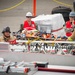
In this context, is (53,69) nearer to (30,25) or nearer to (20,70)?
(20,70)

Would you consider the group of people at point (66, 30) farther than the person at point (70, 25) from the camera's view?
No

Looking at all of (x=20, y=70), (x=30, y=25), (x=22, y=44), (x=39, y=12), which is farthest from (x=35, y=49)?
(x=39, y=12)

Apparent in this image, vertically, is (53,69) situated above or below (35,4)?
below

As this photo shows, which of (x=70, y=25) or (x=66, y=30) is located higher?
(x=70, y=25)

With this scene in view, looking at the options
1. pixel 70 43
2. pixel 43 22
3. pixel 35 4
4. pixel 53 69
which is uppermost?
pixel 35 4

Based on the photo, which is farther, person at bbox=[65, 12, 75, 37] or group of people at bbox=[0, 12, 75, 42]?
person at bbox=[65, 12, 75, 37]

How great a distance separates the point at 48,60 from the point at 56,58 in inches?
4.5

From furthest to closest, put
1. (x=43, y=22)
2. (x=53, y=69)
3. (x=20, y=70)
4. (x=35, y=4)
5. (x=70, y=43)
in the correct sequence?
(x=35, y=4) → (x=43, y=22) → (x=70, y=43) → (x=53, y=69) → (x=20, y=70)

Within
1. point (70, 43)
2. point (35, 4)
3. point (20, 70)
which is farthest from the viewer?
point (35, 4)

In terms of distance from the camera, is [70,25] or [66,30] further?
[70,25]

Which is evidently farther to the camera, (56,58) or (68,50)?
(68,50)

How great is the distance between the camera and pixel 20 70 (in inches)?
102

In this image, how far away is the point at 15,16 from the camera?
1001cm

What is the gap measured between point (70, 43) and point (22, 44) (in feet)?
2.62
